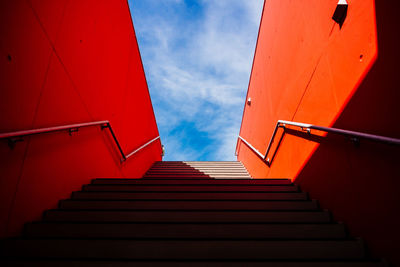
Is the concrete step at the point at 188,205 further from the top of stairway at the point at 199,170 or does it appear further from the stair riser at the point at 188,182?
the top of stairway at the point at 199,170

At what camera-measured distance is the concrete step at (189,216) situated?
171 centimetres

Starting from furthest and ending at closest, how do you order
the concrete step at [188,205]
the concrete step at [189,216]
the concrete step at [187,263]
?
1. the concrete step at [188,205]
2. the concrete step at [189,216]
3. the concrete step at [187,263]

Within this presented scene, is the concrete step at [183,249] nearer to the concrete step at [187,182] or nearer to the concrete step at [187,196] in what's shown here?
the concrete step at [187,196]

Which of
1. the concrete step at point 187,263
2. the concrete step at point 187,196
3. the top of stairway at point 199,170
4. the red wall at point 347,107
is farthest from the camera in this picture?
the top of stairway at point 199,170

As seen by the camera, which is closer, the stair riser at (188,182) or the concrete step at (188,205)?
the concrete step at (188,205)

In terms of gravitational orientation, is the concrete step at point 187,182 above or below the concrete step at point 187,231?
above

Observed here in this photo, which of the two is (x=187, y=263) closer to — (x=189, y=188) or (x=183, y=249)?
(x=183, y=249)

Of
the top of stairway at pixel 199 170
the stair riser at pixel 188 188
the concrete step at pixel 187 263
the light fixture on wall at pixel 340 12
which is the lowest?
the concrete step at pixel 187 263

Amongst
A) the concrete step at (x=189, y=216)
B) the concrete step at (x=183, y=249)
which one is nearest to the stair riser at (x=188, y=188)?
the concrete step at (x=189, y=216)

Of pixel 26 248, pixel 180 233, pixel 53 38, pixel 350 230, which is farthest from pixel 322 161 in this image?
pixel 53 38

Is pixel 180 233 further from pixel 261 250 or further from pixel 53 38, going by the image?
pixel 53 38

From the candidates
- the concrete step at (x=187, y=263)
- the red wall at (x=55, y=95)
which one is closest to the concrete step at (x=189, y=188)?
the red wall at (x=55, y=95)

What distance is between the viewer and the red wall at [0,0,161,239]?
56.6 inches

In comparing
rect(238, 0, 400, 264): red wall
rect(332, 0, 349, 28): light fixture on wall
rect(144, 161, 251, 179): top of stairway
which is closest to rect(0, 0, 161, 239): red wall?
rect(144, 161, 251, 179): top of stairway
